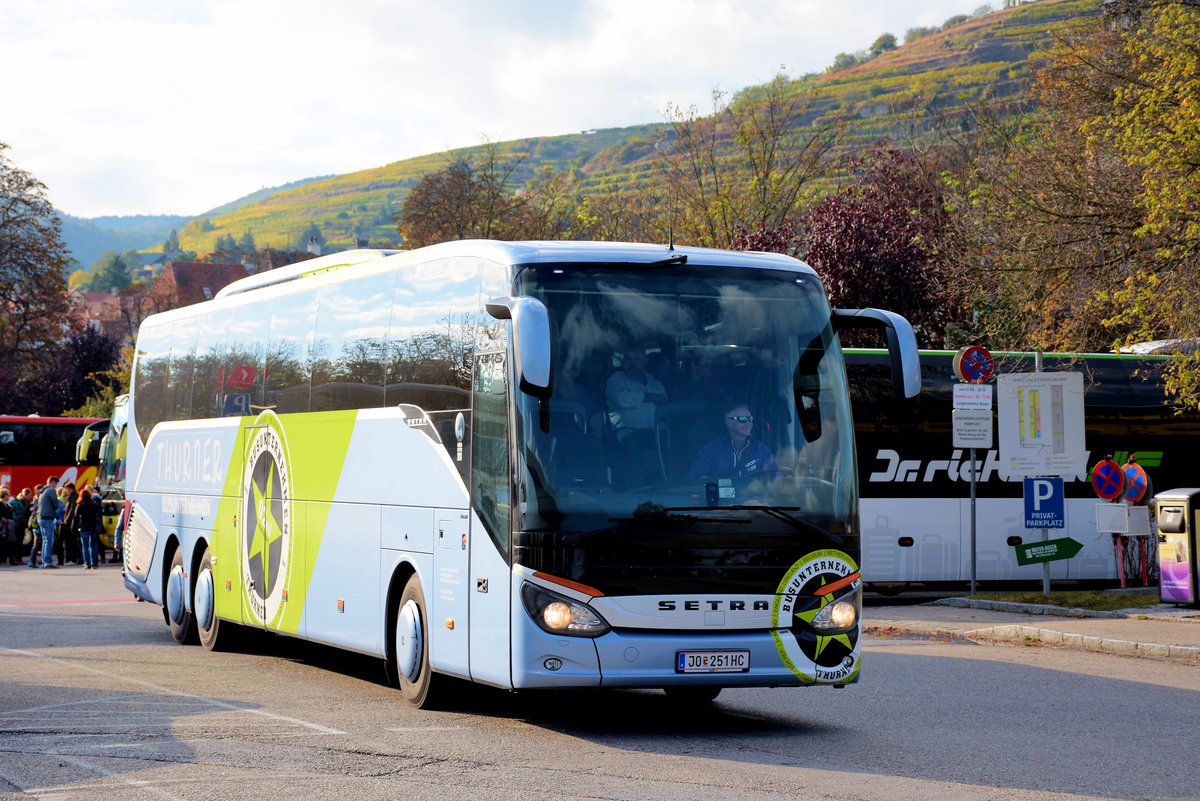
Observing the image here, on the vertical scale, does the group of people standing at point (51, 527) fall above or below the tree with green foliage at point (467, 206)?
below

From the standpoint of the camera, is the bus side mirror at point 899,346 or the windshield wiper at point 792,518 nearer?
the windshield wiper at point 792,518

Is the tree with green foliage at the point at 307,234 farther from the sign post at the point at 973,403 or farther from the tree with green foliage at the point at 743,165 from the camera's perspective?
the sign post at the point at 973,403

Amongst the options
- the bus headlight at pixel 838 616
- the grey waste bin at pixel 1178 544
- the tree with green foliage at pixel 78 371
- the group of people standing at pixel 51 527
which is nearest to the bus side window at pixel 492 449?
the bus headlight at pixel 838 616

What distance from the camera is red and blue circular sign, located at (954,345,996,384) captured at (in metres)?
20.3

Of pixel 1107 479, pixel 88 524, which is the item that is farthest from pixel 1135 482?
pixel 88 524

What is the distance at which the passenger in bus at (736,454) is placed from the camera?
31.5 feet

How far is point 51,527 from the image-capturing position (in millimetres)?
34938

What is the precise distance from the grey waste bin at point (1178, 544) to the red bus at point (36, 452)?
116 feet

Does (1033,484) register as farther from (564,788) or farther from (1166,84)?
(564,788)

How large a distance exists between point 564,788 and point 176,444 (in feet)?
35.7

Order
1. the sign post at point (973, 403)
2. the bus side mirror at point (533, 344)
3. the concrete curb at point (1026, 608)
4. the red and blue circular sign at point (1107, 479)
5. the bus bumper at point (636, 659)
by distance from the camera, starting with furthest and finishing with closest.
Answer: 1. the red and blue circular sign at point (1107, 479)
2. the sign post at point (973, 403)
3. the concrete curb at point (1026, 608)
4. the bus bumper at point (636, 659)
5. the bus side mirror at point (533, 344)

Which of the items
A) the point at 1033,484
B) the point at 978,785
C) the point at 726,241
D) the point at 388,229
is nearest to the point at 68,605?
the point at 1033,484

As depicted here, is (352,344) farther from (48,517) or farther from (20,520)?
(20,520)

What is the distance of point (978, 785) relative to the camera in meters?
8.16
